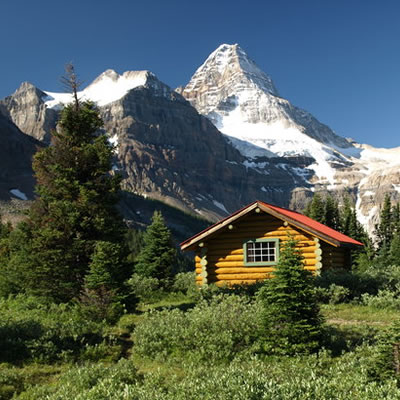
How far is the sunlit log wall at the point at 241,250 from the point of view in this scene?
67.3 ft

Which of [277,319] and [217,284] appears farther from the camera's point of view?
[217,284]

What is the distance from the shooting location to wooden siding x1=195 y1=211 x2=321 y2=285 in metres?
20.5

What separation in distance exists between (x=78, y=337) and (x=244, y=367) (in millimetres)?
5498

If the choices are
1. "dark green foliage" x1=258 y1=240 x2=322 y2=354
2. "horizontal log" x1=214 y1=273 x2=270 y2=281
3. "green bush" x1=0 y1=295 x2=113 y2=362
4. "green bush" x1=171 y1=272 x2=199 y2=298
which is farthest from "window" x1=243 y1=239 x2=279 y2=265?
"dark green foliage" x1=258 y1=240 x2=322 y2=354

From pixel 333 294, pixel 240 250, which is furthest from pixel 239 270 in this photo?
pixel 333 294

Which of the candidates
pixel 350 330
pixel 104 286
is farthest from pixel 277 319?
pixel 104 286

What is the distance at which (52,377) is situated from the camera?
938cm

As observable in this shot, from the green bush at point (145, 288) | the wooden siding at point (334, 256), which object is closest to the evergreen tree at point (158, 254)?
the green bush at point (145, 288)

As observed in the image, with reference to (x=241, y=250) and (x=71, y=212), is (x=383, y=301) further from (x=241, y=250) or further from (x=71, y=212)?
(x=71, y=212)

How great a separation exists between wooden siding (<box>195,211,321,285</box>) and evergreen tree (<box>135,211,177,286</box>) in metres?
9.90

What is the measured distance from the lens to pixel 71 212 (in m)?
17.6

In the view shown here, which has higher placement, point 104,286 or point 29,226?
point 29,226

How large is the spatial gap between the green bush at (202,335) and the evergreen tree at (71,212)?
510cm

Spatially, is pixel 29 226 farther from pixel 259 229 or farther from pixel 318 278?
pixel 318 278
